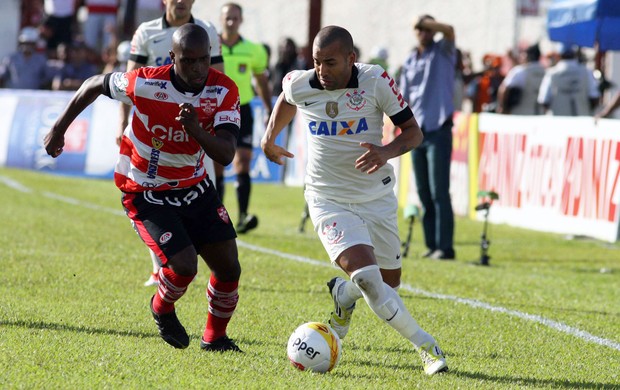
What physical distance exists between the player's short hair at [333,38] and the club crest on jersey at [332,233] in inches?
38.2

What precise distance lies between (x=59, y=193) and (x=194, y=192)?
36.4ft

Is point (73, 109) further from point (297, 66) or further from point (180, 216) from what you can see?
point (297, 66)

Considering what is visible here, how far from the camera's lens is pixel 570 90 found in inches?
672

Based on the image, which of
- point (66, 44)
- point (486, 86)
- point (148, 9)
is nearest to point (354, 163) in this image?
point (486, 86)

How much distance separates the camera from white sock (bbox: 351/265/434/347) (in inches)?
253

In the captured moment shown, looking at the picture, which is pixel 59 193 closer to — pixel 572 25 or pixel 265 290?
pixel 572 25

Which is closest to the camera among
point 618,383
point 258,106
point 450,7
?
point 618,383

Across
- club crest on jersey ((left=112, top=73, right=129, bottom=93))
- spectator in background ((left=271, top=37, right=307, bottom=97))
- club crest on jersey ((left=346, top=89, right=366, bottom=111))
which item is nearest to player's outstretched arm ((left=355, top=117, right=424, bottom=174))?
club crest on jersey ((left=346, top=89, right=366, bottom=111))

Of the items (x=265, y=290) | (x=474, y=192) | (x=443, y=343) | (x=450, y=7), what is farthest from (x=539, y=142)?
(x=450, y=7)

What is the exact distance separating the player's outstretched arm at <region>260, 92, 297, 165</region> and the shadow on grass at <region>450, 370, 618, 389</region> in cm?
167

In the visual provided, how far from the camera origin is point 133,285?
931 centimetres

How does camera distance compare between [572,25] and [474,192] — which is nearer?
[572,25]

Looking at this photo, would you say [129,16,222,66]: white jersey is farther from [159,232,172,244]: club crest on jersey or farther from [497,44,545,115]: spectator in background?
[497,44,545,115]: spectator in background

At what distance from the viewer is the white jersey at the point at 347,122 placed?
6.76 meters
